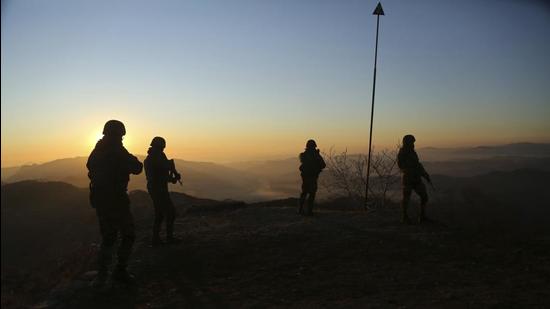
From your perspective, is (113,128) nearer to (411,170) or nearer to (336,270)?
(336,270)

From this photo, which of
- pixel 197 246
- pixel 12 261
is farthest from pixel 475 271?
pixel 12 261

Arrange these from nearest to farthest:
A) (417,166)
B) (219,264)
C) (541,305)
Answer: (541,305), (219,264), (417,166)

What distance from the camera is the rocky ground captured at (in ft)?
23.7

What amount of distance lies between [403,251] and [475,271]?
175 centimetres

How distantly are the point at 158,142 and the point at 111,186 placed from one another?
9.30 ft

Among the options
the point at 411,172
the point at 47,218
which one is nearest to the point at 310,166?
the point at 411,172

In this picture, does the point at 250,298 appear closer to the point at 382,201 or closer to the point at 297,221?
the point at 297,221

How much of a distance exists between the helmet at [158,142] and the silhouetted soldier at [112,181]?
258 cm

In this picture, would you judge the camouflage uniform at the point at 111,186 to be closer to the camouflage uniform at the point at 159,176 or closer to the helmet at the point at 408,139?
the camouflage uniform at the point at 159,176

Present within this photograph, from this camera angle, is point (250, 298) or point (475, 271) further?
point (475, 271)

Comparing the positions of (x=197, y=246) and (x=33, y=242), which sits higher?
(x=197, y=246)

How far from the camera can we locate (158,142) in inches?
420

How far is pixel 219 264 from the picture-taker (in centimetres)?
980

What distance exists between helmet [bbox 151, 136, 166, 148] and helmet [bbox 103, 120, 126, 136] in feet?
8.62
